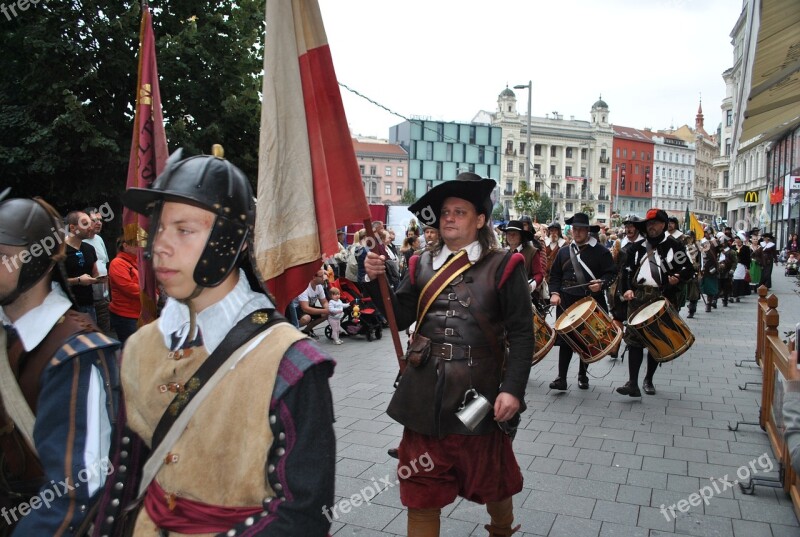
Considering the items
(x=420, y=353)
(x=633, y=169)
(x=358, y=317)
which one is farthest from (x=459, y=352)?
(x=633, y=169)

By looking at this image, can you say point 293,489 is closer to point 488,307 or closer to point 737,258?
point 488,307

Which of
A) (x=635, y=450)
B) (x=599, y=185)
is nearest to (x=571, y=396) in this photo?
(x=635, y=450)

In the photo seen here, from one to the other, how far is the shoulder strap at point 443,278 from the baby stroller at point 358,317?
8.36m

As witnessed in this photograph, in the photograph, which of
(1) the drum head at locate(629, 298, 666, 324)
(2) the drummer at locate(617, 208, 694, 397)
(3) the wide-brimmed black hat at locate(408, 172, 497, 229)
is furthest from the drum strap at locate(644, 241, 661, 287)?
(3) the wide-brimmed black hat at locate(408, 172, 497, 229)

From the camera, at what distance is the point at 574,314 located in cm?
748

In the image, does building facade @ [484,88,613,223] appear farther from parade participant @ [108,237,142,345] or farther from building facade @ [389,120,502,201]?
parade participant @ [108,237,142,345]

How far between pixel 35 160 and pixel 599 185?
119628mm

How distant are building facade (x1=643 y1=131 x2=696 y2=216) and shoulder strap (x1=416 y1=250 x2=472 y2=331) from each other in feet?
440

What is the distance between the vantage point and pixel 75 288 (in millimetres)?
7160

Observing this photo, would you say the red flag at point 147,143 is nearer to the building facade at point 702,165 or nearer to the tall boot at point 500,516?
the tall boot at point 500,516

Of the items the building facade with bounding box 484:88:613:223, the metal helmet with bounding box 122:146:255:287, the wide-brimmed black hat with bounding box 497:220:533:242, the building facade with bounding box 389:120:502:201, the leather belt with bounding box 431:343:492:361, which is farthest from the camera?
the building facade with bounding box 484:88:613:223

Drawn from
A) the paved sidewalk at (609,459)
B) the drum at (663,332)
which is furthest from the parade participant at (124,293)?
the drum at (663,332)

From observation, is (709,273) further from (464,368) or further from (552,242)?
(464,368)

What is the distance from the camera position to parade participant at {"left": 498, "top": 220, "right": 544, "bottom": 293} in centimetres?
870
